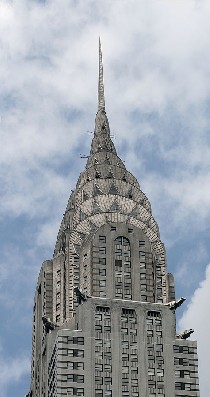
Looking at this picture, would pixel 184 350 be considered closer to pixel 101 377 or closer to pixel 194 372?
Result: pixel 194 372

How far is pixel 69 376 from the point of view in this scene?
188 m

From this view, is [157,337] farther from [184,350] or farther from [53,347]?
[53,347]

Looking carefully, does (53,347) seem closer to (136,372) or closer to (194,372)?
(136,372)

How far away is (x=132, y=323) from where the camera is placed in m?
198

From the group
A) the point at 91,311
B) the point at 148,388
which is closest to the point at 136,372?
the point at 148,388

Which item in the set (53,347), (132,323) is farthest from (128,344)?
(53,347)

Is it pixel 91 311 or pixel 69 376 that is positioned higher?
pixel 91 311

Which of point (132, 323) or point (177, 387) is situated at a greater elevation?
point (132, 323)

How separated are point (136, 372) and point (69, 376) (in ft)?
49.4

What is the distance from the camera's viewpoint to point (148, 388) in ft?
627

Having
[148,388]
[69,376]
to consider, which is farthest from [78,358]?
[148,388]

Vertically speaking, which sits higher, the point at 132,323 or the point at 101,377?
the point at 132,323

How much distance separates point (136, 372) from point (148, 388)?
14.1ft

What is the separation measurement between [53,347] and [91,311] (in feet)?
39.6
